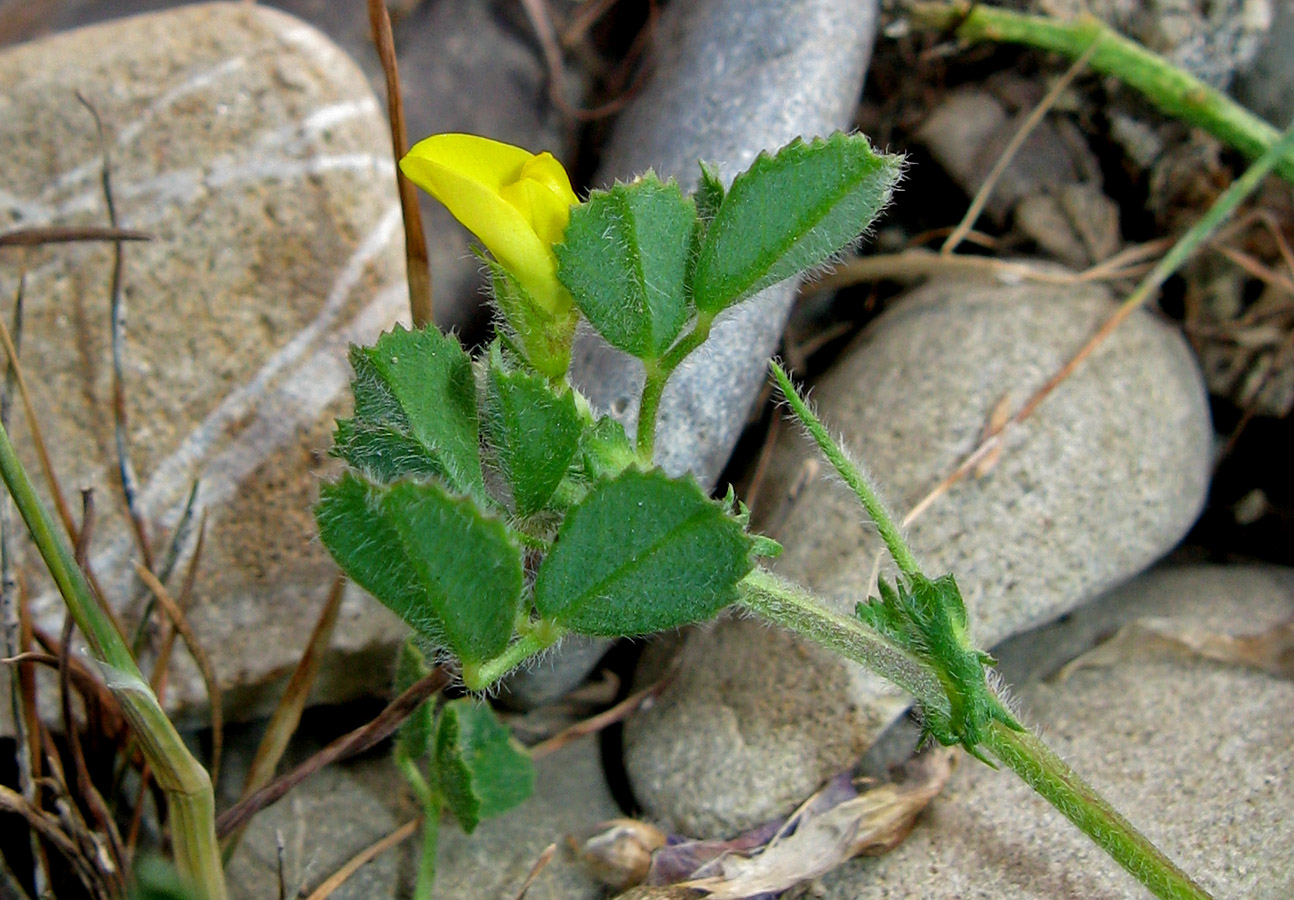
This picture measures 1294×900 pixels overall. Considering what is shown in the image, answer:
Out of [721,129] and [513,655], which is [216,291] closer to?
[721,129]

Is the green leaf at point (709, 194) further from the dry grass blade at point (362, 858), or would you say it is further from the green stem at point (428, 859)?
the dry grass blade at point (362, 858)

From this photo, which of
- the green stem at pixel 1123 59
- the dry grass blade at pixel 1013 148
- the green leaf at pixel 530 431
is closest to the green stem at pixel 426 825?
the green leaf at pixel 530 431

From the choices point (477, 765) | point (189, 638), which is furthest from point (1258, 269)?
point (189, 638)

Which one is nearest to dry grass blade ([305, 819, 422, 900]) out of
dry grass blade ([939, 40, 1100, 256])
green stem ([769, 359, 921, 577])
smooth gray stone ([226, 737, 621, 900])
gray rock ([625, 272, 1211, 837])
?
smooth gray stone ([226, 737, 621, 900])

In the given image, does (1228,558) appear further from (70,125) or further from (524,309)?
(70,125)

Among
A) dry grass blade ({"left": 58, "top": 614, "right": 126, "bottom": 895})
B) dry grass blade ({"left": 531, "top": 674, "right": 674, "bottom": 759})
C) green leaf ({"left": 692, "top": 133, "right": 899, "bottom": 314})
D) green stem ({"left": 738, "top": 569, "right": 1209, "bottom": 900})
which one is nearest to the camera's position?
green leaf ({"left": 692, "top": 133, "right": 899, "bottom": 314})

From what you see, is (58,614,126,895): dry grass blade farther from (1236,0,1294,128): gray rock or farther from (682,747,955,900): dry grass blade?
(1236,0,1294,128): gray rock
